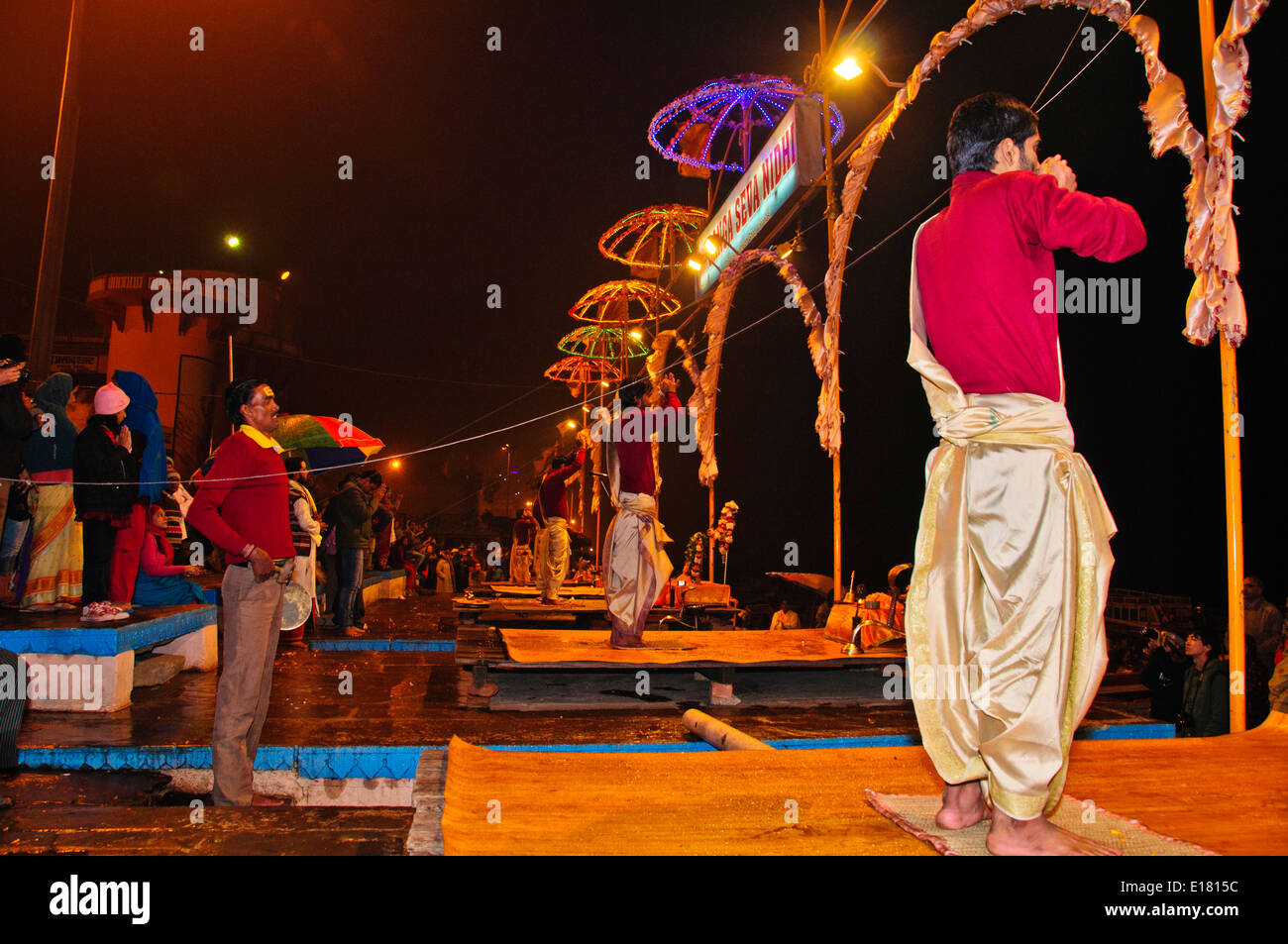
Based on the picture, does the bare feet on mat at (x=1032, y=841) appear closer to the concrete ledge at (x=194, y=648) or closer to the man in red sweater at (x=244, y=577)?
the man in red sweater at (x=244, y=577)

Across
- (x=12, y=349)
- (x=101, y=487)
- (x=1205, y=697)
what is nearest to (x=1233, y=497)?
(x=1205, y=697)

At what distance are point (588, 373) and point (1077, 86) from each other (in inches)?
523

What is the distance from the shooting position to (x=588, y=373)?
19.3 m

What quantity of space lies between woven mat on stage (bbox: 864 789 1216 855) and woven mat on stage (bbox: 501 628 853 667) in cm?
326

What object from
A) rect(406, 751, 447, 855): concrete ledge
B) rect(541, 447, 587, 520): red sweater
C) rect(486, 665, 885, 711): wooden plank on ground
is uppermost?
rect(541, 447, 587, 520): red sweater

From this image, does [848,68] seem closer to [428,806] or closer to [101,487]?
[101,487]

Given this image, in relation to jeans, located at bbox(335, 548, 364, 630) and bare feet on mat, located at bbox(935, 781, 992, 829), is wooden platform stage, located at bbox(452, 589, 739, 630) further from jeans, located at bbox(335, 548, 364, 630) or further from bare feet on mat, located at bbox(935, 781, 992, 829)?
bare feet on mat, located at bbox(935, 781, 992, 829)

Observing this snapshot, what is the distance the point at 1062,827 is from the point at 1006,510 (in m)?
0.94

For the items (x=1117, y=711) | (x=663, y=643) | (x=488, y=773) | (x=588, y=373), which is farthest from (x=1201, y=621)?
(x=588, y=373)

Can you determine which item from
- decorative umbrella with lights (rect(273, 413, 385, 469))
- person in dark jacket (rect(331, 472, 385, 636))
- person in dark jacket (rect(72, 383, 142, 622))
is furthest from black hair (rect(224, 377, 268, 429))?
decorative umbrella with lights (rect(273, 413, 385, 469))

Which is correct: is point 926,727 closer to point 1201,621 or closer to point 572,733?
point 572,733

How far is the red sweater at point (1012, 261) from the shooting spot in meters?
2.33

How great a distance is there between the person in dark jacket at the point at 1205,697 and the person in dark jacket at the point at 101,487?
705cm

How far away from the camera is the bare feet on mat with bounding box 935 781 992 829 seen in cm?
244
